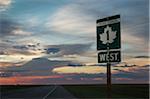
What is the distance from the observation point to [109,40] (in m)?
10.9

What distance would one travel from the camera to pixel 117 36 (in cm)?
1075

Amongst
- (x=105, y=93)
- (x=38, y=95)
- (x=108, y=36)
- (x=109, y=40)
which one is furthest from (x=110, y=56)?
(x=105, y=93)

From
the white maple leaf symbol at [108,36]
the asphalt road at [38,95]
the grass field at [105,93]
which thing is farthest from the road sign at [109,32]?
the grass field at [105,93]

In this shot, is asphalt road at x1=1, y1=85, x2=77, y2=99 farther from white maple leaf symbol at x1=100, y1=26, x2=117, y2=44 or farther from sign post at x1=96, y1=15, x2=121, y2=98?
white maple leaf symbol at x1=100, y1=26, x2=117, y2=44

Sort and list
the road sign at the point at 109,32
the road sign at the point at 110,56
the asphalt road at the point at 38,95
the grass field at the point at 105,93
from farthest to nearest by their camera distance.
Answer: the grass field at the point at 105,93 < the asphalt road at the point at 38,95 < the road sign at the point at 110,56 < the road sign at the point at 109,32

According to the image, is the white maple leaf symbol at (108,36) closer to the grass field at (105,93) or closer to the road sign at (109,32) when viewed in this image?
the road sign at (109,32)

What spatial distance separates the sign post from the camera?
1077 centimetres

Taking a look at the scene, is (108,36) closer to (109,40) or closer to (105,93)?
(109,40)

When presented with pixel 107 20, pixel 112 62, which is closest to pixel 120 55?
pixel 112 62

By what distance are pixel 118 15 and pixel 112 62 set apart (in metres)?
1.25

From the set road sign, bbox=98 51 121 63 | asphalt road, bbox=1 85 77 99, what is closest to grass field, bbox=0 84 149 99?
asphalt road, bbox=1 85 77 99

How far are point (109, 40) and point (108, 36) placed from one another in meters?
0.16

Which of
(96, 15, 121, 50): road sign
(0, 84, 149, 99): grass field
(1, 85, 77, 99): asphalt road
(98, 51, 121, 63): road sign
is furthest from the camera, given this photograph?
(0, 84, 149, 99): grass field

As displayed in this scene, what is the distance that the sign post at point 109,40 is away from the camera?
1077 centimetres
